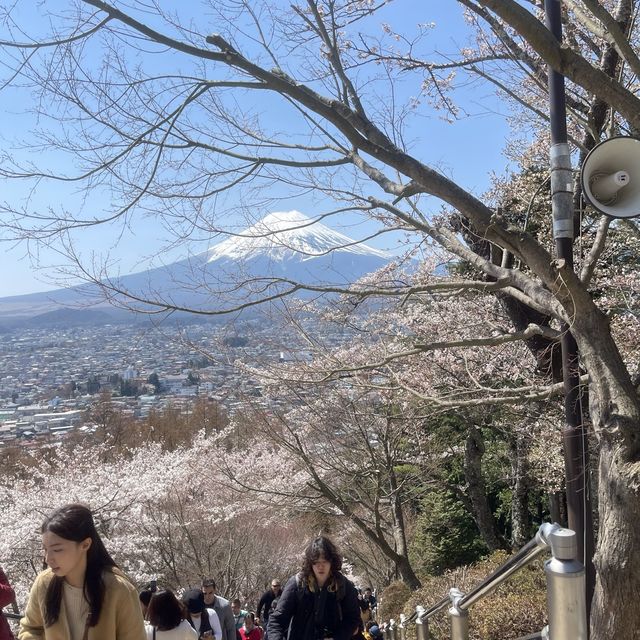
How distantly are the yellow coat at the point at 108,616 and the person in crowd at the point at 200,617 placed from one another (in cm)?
204

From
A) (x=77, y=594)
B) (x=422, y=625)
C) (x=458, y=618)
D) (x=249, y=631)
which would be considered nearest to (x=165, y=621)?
(x=77, y=594)

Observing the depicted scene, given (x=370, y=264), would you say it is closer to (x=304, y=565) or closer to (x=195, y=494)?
(x=304, y=565)

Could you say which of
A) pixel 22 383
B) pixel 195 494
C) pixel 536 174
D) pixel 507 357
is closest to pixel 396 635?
pixel 507 357

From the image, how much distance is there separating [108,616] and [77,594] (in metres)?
0.15

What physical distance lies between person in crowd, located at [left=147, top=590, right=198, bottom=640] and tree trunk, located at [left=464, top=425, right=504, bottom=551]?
10.5m

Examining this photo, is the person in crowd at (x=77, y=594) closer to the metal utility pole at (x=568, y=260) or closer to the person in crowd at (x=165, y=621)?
the person in crowd at (x=165, y=621)

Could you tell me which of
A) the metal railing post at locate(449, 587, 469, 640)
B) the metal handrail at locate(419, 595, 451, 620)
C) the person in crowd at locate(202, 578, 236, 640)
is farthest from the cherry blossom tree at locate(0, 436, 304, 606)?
the metal railing post at locate(449, 587, 469, 640)

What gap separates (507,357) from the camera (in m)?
9.22

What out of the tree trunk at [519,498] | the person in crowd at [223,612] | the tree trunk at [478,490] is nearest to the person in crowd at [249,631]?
the person in crowd at [223,612]

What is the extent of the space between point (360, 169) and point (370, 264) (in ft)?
14.4

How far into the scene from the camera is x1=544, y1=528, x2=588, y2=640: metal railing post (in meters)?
1.79

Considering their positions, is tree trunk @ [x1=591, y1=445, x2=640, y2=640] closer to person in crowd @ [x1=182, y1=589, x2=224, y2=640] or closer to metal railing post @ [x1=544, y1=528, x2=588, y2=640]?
metal railing post @ [x1=544, y1=528, x2=588, y2=640]

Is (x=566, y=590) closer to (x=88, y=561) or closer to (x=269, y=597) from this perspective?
(x=88, y=561)

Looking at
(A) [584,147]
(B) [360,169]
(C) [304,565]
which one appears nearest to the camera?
(C) [304,565]
